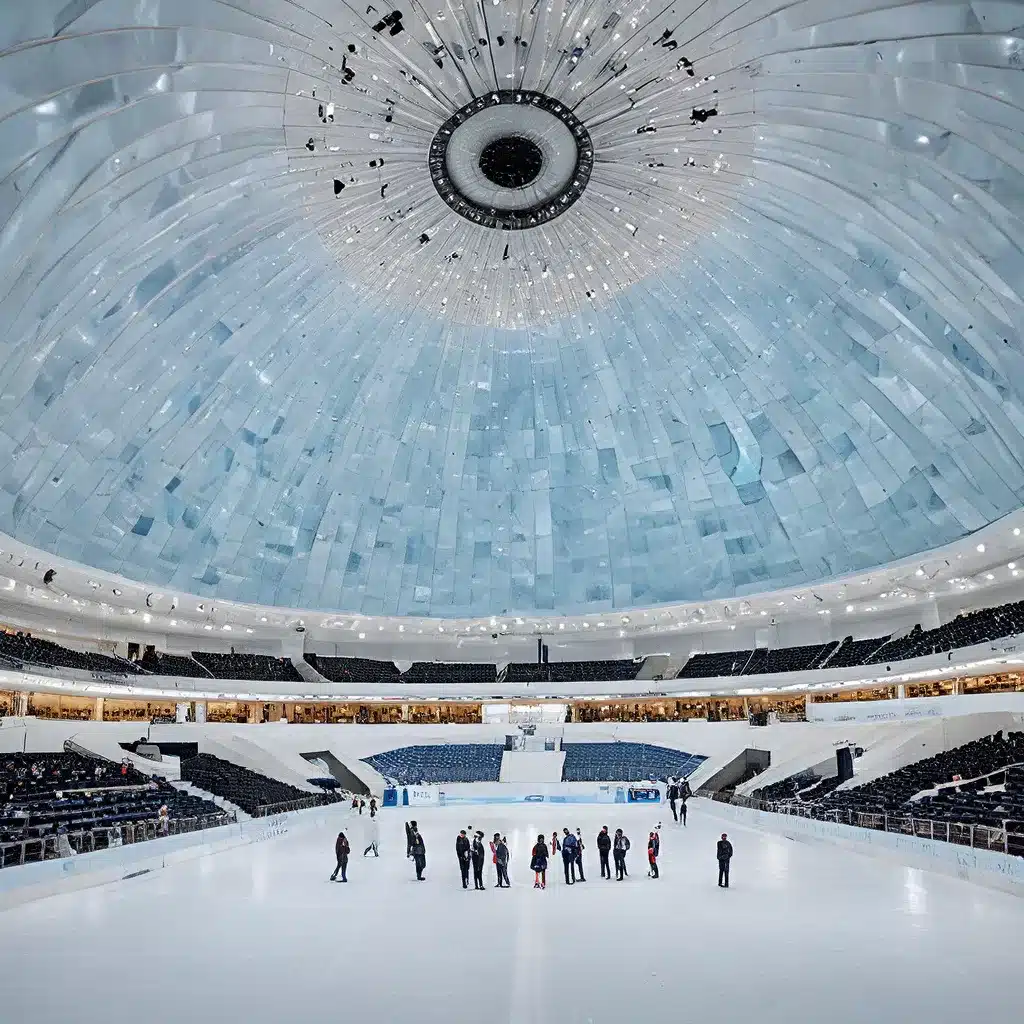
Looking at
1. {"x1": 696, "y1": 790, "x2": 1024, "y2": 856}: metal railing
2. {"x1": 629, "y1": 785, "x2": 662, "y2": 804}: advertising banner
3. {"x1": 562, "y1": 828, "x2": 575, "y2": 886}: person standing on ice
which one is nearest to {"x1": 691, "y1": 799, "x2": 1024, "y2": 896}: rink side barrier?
{"x1": 696, "y1": 790, "x2": 1024, "y2": 856}: metal railing

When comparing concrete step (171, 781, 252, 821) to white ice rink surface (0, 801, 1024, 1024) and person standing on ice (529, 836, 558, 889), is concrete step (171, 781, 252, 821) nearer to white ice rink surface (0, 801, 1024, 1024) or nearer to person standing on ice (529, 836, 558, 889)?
white ice rink surface (0, 801, 1024, 1024)

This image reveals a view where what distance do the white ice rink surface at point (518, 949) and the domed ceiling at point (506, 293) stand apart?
16.5 meters

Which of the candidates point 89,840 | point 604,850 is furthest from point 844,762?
point 89,840

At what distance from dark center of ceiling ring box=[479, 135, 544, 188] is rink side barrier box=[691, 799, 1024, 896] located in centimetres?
2108

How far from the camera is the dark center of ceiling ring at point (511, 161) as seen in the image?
26.2 metres

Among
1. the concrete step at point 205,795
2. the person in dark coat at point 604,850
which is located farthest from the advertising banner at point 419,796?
the person in dark coat at point 604,850

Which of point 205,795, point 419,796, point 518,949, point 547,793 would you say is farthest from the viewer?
point 547,793

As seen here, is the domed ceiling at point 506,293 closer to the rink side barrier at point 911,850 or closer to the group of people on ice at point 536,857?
the rink side barrier at point 911,850

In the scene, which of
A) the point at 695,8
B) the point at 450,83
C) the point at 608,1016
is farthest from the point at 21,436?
the point at 608,1016

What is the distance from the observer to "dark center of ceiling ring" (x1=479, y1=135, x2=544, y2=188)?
85.9 ft

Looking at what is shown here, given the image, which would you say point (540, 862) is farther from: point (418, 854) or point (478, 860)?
point (418, 854)

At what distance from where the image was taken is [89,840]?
1964 cm

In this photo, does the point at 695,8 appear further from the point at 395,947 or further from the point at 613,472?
the point at 613,472

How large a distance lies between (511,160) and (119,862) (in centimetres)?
2222
